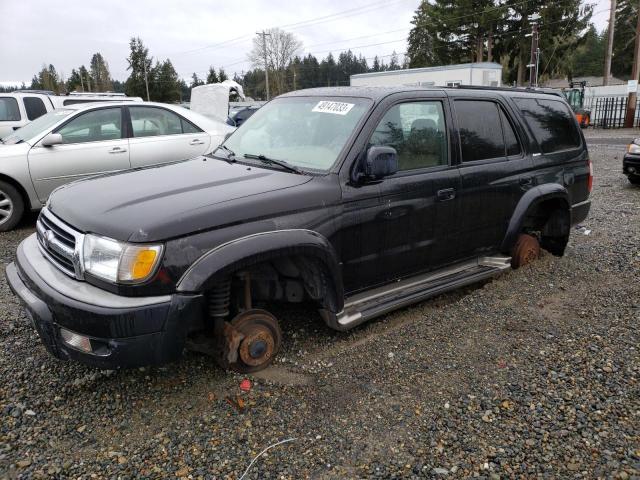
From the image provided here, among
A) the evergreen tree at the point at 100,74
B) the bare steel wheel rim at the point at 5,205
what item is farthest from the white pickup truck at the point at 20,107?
the evergreen tree at the point at 100,74

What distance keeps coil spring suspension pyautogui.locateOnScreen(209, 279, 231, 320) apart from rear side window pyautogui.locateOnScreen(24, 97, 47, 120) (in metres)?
9.65

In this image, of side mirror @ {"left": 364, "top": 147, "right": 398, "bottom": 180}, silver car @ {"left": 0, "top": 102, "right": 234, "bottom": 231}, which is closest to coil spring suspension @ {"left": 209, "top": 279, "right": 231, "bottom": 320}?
side mirror @ {"left": 364, "top": 147, "right": 398, "bottom": 180}

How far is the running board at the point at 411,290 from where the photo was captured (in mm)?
3455

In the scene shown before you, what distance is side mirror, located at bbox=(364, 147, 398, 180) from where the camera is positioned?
3232 mm

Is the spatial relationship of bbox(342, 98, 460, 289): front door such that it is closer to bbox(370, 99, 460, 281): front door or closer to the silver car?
bbox(370, 99, 460, 281): front door

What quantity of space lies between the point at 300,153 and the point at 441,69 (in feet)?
93.2

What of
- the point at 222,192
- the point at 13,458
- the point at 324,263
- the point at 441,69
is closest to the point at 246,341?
the point at 324,263

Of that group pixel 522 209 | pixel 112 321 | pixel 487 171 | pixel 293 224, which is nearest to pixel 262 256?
pixel 293 224

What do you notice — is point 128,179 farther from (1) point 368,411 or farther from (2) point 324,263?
(1) point 368,411

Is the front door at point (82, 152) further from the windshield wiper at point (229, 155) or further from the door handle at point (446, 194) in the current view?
the door handle at point (446, 194)

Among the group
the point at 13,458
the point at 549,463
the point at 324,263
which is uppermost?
the point at 324,263

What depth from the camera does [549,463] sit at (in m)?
2.47

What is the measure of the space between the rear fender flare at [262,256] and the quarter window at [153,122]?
202 inches

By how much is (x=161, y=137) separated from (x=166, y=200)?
4894mm
